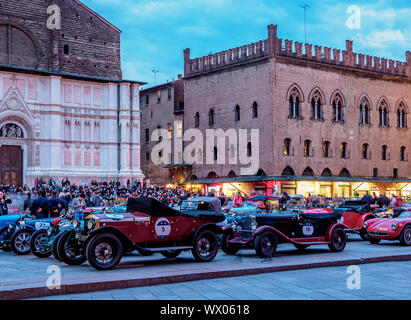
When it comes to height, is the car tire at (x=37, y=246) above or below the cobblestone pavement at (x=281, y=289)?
above

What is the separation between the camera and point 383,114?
53.7 m

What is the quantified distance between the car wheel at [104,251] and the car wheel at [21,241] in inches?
191

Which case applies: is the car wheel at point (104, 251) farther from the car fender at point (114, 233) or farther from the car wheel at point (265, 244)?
the car wheel at point (265, 244)

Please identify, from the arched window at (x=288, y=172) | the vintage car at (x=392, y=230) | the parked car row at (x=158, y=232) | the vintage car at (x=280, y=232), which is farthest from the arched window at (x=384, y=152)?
the vintage car at (x=280, y=232)

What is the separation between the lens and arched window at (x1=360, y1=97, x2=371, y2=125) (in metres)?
51.7

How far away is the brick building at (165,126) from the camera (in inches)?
2141

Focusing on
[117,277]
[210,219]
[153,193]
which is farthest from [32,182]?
[117,277]

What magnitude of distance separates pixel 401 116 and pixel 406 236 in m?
39.6

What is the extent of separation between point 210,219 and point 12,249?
5707mm

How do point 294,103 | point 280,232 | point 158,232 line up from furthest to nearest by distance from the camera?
point 294,103
point 280,232
point 158,232

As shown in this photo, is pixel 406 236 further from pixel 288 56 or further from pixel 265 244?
pixel 288 56

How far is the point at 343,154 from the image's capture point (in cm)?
5050

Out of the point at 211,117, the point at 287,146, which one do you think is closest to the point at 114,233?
the point at 287,146

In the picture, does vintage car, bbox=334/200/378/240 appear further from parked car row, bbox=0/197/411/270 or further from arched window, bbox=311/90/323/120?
arched window, bbox=311/90/323/120
